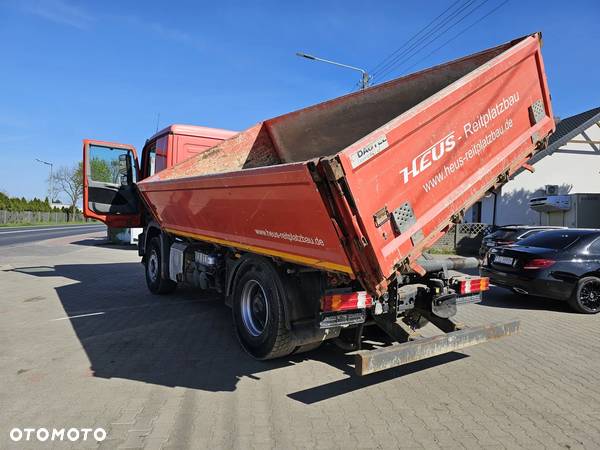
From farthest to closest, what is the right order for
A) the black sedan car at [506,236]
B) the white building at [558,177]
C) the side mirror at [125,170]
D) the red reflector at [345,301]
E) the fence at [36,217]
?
1. the fence at [36,217]
2. the white building at [558,177]
3. the black sedan car at [506,236]
4. the side mirror at [125,170]
5. the red reflector at [345,301]

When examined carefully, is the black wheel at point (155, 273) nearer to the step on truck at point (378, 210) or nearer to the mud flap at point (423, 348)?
the step on truck at point (378, 210)

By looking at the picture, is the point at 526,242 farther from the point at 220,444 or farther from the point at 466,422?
the point at 220,444

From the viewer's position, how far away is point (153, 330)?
6082 mm

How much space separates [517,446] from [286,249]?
242cm

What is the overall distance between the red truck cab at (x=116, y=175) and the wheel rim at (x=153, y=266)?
1.20 metres

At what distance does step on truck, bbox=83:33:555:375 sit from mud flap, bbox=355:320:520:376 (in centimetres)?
1

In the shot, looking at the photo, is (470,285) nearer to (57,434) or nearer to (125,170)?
(57,434)

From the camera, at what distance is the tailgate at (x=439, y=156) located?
3424 millimetres

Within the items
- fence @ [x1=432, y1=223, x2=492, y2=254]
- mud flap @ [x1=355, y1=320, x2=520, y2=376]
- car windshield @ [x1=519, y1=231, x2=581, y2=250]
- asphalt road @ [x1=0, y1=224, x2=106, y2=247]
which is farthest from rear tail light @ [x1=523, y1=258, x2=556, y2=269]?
asphalt road @ [x1=0, y1=224, x2=106, y2=247]

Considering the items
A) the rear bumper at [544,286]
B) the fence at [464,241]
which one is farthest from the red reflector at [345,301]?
the fence at [464,241]

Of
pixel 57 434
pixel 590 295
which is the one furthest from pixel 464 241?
pixel 57 434

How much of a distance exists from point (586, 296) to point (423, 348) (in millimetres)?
5107

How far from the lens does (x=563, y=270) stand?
24.4ft

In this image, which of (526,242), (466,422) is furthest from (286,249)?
(526,242)
